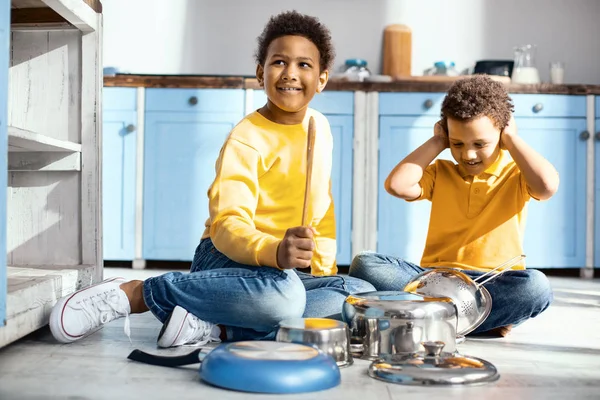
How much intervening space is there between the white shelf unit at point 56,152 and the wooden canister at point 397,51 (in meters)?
1.92

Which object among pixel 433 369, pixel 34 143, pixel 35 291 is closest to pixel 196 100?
pixel 34 143

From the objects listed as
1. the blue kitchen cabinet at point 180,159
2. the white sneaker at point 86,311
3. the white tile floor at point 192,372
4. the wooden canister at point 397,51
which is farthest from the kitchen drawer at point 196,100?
the white sneaker at point 86,311

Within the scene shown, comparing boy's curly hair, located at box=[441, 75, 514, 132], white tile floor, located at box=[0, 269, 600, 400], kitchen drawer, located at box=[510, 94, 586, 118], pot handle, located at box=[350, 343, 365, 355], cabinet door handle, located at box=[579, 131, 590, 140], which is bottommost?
white tile floor, located at box=[0, 269, 600, 400]

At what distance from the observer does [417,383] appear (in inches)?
41.3

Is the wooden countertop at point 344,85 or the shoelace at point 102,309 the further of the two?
the wooden countertop at point 344,85

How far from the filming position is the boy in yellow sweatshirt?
1.30 metres

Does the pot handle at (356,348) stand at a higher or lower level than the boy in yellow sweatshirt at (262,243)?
lower

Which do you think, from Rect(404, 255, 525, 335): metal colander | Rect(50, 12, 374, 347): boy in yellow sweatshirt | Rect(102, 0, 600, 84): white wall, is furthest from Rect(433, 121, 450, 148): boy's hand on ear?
Rect(102, 0, 600, 84): white wall

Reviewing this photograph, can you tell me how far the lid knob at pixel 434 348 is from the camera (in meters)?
1.10

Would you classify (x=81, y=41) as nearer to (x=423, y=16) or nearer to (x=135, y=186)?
(x=135, y=186)

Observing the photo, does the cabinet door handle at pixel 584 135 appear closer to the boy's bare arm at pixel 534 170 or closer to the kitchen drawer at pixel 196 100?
the kitchen drawer at pixel 196 100

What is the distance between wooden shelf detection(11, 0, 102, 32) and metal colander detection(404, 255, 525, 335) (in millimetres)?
866

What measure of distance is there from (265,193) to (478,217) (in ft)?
1.57

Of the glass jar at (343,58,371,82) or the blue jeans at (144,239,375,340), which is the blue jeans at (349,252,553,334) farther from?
the glass jar at (343,58,371,82)
